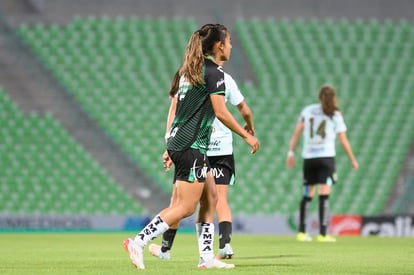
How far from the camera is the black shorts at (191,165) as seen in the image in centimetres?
725

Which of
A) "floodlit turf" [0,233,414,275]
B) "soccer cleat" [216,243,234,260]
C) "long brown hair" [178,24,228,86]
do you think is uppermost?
"long brown hair" [178,24,228,86]

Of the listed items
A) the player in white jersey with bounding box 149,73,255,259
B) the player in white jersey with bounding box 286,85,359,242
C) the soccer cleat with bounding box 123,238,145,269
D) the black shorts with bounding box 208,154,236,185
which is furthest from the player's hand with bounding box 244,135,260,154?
the player in white jersey with bounding box 286,85,359,242

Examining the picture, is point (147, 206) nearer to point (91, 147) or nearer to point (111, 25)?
point (91, 147)

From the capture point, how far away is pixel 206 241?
766cm

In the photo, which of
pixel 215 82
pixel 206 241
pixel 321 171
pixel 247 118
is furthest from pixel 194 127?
pixel 321 171

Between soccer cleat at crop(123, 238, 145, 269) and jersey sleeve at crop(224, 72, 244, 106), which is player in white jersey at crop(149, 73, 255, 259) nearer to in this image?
jersey sleeve at crop(224, 72, 244, 106)

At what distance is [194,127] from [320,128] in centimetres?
669

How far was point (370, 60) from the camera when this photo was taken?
24.0 m

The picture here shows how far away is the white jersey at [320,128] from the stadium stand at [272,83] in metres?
6.82

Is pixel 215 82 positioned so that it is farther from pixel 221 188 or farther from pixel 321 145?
pixel 321 145

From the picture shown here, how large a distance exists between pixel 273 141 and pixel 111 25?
521 cm

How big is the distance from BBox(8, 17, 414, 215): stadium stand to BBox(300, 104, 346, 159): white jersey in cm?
682

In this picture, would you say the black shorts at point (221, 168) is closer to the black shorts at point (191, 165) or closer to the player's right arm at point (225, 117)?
the black shorts at point (191, 165)

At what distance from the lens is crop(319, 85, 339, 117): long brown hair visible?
13.5 meters
